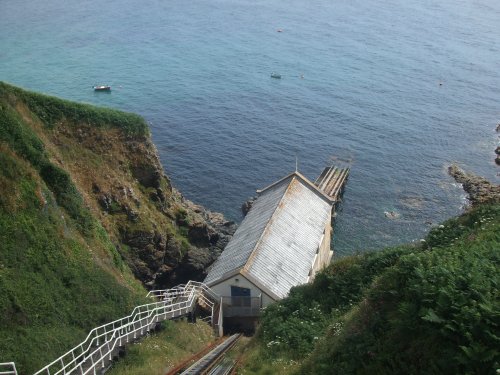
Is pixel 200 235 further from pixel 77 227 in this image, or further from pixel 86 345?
pixel 86 345

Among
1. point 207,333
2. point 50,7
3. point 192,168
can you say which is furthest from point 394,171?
point 50,7

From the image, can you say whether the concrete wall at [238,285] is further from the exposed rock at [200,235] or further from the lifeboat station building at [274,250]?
the exposed rock at [200,235]

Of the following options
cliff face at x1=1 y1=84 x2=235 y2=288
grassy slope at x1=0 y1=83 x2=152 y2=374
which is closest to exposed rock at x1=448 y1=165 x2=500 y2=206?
cliff face at x1=1 y1=84 x2=235 y2=288

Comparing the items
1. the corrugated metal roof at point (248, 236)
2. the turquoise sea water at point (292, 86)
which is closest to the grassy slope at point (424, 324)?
the corrugated metal roof at point (248, 236)

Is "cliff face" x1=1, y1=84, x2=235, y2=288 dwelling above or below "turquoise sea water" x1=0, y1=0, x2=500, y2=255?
above

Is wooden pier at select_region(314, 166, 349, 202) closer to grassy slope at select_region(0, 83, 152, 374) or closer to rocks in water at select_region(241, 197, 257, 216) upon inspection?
rocks in water at select_region(241, 197, 257, 216)

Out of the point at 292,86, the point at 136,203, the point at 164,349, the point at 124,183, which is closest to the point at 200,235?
the point at 136,203

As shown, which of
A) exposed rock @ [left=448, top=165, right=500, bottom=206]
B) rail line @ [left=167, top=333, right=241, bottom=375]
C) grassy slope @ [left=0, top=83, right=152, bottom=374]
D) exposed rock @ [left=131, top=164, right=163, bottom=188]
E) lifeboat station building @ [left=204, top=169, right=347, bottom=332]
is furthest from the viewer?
exposed rock @ [left=448, top=165, right=500, bottom=206]
